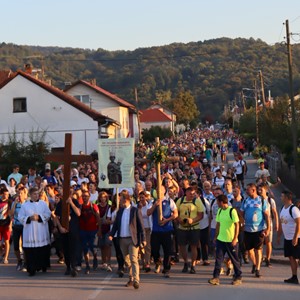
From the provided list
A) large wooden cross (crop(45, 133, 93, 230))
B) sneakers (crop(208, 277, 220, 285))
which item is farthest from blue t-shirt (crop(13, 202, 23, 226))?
sneakers (crop(208, 277, 220, 285))

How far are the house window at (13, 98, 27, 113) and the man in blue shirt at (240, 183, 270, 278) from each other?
35285 mm

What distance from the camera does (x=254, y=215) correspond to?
13.5m

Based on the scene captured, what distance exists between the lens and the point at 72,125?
46.8 metres

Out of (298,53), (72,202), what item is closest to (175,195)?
(72,202)

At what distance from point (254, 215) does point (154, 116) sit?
10605 cm

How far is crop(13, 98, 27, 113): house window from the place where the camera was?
47125 mm

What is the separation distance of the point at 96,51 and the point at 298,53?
43313 millimetres

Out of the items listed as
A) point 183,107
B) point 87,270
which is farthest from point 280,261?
point 183,107

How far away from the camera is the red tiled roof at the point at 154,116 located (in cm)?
11819

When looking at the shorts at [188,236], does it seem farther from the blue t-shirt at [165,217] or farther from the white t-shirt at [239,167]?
the white t-shirt at [239,167]

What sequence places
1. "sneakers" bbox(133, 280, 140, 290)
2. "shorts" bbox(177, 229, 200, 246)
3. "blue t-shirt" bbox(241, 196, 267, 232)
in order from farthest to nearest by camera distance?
"shorts" bbox(177, 229, 200, 246) → "blue t-shirt" bbox(241, 196, 267, 232) → "sneakers" bbox(133, 280, 140, 290)

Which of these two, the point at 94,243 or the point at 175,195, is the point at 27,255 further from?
the point at 175,195

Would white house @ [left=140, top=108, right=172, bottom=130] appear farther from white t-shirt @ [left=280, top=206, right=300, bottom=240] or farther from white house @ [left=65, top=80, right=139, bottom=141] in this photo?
white t-shirt @ [left=280, top=206, right=300, bottom=240]

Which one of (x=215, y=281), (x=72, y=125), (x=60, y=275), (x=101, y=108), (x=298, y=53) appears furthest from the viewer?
(x=298, y=53)
